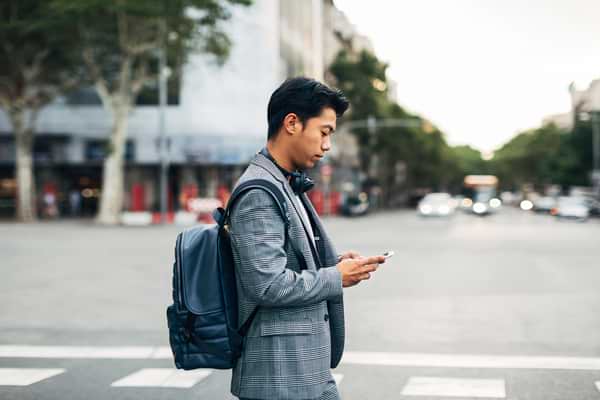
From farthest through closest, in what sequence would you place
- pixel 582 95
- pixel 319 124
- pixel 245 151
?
pixel 582 95 → pixel 245 151 → pixel 319 124

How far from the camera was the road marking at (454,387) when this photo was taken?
19.9 feet

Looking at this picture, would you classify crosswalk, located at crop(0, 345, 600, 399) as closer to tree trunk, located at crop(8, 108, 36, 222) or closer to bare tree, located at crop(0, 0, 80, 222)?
bare tree, located at crop(0, 0, 80, 222)

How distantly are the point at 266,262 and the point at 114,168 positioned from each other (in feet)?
116

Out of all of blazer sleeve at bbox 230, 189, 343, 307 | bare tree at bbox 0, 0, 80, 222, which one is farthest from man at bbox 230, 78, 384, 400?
bare tree at bbox 0, 0, 80, 222

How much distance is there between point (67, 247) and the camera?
881 inches

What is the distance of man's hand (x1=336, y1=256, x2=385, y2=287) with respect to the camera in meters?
2.92

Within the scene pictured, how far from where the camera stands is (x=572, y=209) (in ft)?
169

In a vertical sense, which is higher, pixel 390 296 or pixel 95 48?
pixel 95 48

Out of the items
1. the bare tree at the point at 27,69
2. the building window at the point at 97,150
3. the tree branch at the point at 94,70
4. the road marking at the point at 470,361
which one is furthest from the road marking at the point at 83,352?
the building window at the point at 97,150

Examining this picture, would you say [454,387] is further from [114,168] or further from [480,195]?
[480,195]

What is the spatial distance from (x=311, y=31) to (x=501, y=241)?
41.2 meters

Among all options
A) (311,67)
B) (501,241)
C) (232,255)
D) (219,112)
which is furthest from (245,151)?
(232,255)

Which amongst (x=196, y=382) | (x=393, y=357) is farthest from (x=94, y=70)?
(x=196, y=382)

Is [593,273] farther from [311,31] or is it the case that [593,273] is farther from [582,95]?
[582,95]
